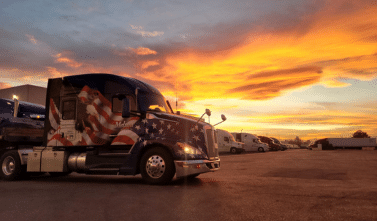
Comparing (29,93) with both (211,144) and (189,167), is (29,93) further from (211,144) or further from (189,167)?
(189,167)

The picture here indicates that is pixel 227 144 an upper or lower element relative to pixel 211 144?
upper

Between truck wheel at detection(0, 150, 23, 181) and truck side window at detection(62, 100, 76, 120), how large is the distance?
2.43m

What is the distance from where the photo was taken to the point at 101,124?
955 cm

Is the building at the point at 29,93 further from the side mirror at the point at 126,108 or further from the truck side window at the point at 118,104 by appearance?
the side mirror at the point at 126,108

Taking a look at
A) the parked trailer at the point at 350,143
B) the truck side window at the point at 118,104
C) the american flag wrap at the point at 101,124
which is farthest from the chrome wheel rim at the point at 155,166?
the parked trailer at the point at 350,143

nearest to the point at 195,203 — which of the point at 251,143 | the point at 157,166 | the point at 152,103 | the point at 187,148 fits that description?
the point at 187,148

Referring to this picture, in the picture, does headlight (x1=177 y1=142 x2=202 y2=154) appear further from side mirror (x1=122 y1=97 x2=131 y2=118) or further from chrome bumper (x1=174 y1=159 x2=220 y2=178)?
side mirror (x1=122 y1=97 x2=131 y2=118)

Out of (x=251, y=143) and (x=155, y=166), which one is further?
(x=251, y=143)

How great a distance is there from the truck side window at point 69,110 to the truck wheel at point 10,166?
7.97 ft

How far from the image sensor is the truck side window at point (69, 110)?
10.1m

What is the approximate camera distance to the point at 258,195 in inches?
271

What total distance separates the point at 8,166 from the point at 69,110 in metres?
3.29

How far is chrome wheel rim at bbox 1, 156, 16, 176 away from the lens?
36.2 feet

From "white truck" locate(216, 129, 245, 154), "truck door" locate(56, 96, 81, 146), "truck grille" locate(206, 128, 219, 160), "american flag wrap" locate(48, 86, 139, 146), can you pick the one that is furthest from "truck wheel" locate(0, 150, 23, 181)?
"white truck" locate(216, 129, 245, 154)
